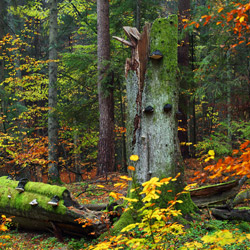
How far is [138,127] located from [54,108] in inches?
318

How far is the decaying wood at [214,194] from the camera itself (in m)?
6.20

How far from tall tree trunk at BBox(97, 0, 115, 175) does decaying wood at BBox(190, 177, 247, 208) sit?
5990mm

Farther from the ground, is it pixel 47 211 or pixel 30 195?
pixel 30 195

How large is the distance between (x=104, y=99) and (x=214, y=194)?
23.2 feet

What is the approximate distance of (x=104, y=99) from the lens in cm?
1183

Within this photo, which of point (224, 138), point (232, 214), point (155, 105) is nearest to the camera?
point (232, 214)

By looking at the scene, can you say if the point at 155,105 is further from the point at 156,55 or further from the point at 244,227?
the point at 244,227

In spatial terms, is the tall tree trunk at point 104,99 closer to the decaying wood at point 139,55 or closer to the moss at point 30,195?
the moss at point 30,195

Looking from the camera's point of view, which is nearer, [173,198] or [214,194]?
[173,198]

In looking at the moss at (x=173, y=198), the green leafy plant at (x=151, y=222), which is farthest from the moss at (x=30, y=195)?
the green leafy plant at (x=151, y=222)

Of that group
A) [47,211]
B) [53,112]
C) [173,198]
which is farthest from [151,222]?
[53,112]

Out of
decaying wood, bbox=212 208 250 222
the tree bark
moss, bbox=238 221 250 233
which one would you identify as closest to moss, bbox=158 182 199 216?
the tree bark

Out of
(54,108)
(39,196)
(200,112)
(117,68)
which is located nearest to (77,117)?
(54,108)

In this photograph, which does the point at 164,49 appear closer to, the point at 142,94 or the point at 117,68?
the point at 142,94
